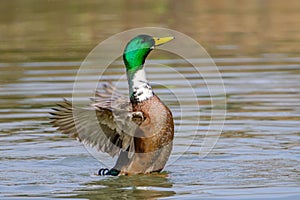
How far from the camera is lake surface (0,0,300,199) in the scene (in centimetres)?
896

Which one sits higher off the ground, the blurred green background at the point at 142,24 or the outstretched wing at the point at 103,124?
the blurred green background at the point at 142,24

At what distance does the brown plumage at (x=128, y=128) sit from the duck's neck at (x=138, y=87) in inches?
1.8

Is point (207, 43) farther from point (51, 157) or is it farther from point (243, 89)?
point (51, 157)

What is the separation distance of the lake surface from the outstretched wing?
0.39m

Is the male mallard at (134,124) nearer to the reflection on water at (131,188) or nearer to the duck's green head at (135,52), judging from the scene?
the duck's green head at (135,52)

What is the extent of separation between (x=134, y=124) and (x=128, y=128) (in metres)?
0.07

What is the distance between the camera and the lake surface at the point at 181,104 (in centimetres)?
896

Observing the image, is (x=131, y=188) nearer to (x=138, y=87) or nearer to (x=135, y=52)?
(x=138, y=87)

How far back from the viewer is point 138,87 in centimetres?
902

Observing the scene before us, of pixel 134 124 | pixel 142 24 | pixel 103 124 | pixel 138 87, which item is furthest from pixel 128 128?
pixel 142 24

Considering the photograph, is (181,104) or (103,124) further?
(181,104)

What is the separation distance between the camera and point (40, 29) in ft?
71.6

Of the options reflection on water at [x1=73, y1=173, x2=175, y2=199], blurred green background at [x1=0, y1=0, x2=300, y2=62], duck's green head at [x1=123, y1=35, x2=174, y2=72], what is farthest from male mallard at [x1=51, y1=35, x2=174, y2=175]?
blurred green background at [x1=0, y1=0, x2=300, y2=62]

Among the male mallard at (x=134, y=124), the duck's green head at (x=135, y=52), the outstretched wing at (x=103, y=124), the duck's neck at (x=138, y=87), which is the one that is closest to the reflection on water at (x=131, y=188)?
the male mallard at (x=134, y=124)
